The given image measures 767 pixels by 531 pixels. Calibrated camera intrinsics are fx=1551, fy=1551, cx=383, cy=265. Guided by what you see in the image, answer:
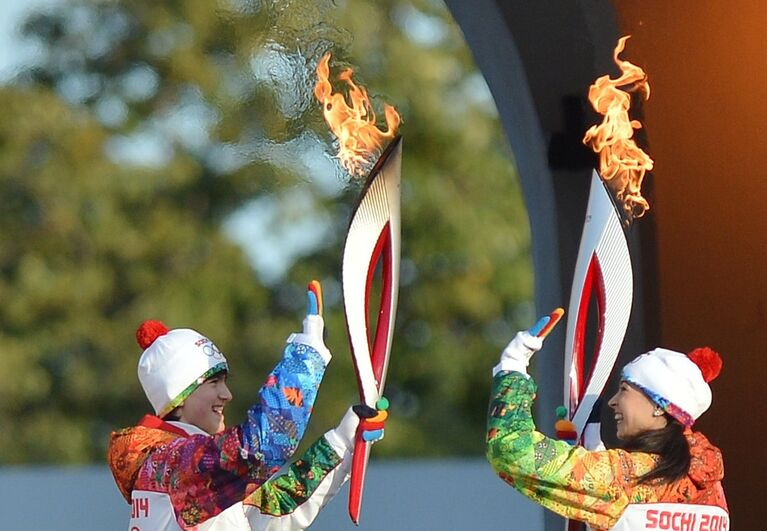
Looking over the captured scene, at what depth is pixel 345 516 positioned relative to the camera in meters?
6.75

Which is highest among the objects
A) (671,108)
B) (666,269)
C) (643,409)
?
(671,108)

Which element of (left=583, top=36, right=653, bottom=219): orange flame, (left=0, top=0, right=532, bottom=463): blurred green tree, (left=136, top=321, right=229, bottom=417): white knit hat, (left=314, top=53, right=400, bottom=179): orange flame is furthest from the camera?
(left=0, top=0, right=532, bottom=463): blurred green tree

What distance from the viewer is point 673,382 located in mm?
3232

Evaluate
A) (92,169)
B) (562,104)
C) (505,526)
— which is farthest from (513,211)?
(562,104)

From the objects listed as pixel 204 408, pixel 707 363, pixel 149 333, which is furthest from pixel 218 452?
pixel 707 363

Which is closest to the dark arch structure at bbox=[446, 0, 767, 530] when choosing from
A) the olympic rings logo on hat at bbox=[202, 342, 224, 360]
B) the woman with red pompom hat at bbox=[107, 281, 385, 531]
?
the woman with red pompom hat at bbox=[107, 281, 385, 531]

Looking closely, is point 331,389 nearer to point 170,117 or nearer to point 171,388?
point 170,117

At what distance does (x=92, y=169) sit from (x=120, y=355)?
4.64 ft

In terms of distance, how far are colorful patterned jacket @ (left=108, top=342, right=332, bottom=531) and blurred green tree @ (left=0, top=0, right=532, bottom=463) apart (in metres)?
6.75

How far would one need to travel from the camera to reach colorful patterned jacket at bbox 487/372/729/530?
10.2 ft

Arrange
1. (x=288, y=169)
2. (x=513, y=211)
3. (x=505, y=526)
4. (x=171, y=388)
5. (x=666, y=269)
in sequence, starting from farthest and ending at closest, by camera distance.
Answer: (x=513, y=211), (x=288, y=169), (x=505, y=526), (x=666, y=269), (x=171, y=388)

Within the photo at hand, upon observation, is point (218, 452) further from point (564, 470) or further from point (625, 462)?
point (625, 462)

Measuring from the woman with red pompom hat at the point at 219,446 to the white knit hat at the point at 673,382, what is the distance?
57 cm

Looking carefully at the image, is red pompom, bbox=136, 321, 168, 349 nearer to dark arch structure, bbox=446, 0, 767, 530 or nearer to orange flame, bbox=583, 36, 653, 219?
orange flame, bbox=583, 36, 653, 219
